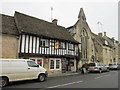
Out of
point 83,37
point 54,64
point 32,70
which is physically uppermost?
point 83,37

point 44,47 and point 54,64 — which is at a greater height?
point 44,47

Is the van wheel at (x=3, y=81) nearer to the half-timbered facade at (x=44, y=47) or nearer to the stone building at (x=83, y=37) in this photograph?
the half-timbered facade at (x=44, y=47)

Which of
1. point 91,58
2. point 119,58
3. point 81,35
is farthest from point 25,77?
point 119,58

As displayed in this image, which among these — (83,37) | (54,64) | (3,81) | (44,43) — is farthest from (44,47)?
(83,37)

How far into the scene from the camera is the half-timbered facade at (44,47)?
13536mm

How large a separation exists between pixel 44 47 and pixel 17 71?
7.26 m

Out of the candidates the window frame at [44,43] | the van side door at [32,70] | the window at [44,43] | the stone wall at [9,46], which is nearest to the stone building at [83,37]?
the window frame at [44,43]

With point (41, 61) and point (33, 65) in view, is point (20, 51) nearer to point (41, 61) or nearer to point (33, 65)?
point (41, 61)

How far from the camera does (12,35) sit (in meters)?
13.0

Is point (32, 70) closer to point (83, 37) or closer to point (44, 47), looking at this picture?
point (44, 47)

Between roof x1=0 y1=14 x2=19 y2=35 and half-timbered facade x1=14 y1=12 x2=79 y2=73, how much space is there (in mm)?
580

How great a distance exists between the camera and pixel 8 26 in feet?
45.3

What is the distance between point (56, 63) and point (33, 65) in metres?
7.62

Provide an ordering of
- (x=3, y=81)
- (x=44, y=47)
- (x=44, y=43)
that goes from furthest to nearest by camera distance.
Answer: (x=44, y=43) → (x=44, y=47) → (x=3, y=81)
